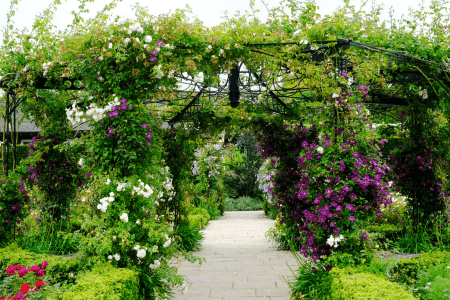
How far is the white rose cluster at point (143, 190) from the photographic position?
377 centimetres

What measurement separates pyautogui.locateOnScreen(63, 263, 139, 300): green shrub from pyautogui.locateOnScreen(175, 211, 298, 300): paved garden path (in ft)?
3.83

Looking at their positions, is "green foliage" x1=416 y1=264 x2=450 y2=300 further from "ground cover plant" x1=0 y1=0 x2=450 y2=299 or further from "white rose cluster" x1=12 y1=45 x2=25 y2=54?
"white rose cluster" x1=12 y1=45 x2=25 y2=54

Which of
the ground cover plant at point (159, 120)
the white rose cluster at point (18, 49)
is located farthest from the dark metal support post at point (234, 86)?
the white rose cluster at point (18, 49)

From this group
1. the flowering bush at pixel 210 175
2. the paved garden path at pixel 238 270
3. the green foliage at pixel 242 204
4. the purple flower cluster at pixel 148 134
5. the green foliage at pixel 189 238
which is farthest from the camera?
the green foliage at pixel 242 204

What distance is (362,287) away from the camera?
9.46 feet

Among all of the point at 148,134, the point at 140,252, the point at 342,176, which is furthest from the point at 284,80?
the point at 140,252

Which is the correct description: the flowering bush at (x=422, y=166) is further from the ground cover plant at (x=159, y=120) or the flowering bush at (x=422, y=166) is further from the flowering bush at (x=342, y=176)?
the flowering bush at (x=342, y=176)

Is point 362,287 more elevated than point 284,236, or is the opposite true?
point 362,287

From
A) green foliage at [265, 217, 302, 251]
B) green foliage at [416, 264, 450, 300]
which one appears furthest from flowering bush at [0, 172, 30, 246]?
green foliage at [416, 264, 450, 300]

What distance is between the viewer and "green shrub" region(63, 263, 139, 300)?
109 inches

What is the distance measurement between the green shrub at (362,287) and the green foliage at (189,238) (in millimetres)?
3925

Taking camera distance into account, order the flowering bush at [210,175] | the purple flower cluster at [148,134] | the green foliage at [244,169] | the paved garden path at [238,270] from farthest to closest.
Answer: the green foliage at [244,169]
the flowering bush at [210,175]
the paved garden path at [238,270]
the purple flower cluster at [148,134]

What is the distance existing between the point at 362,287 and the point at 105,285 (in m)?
1.90

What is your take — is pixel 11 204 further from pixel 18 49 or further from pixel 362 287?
pixel 362 287
